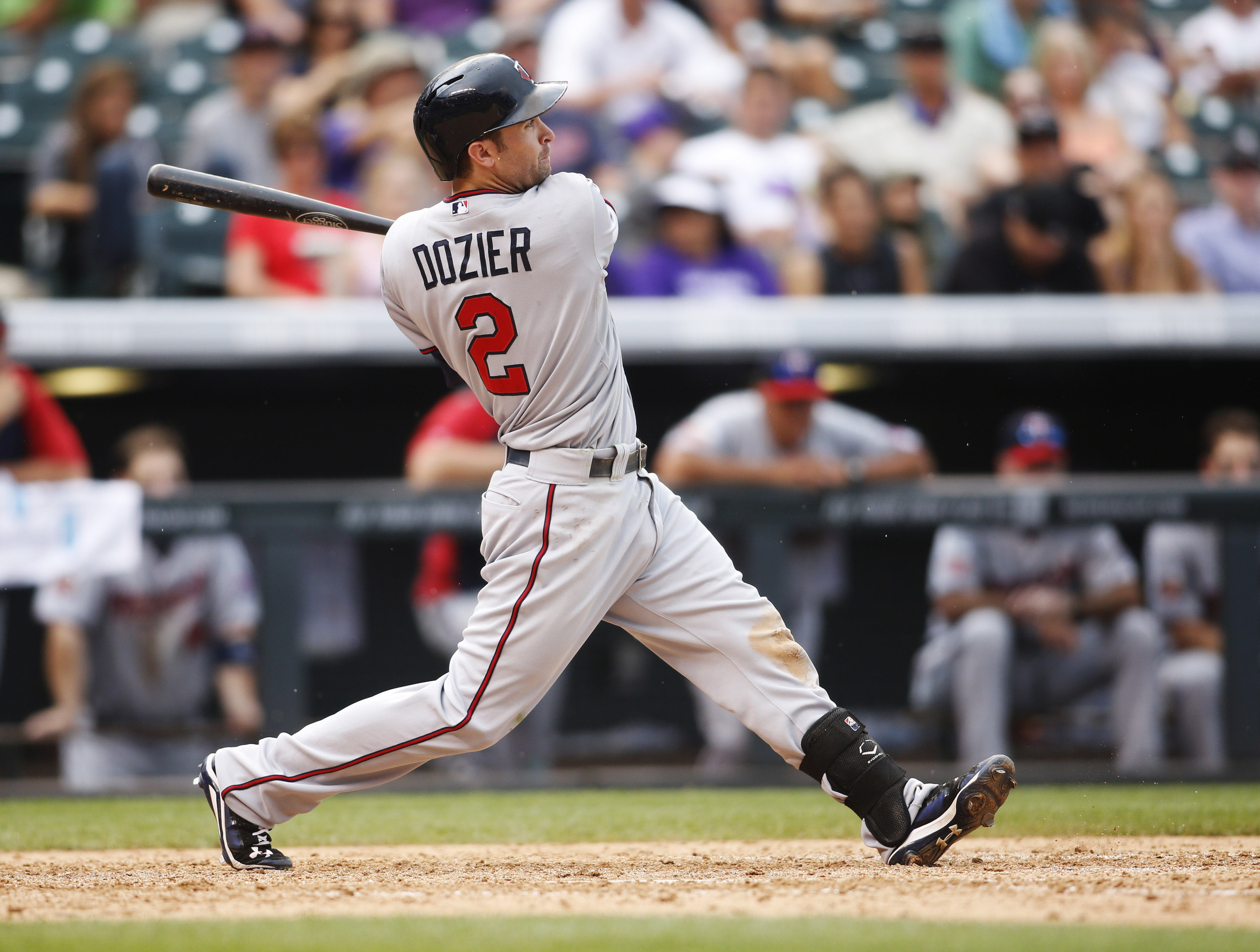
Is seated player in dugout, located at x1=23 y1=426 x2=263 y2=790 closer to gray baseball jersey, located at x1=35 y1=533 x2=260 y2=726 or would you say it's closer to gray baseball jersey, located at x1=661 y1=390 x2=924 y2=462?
gray baseball jersey, located at x1=35 y1=533 x2=260 y2=726

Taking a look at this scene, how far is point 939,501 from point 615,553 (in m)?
2.53

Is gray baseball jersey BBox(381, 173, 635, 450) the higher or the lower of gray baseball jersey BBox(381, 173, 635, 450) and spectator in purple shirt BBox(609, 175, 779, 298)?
the lower

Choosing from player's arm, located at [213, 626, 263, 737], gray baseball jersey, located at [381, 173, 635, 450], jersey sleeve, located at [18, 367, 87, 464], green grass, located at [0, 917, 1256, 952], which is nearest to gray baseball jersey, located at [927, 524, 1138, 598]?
player's arm, located at [213, 626, 263, 737]

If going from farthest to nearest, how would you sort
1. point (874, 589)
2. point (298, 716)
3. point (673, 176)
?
point (673, 176) < point (874, 589) < point (298, 716)

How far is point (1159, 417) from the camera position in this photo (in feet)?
20.6

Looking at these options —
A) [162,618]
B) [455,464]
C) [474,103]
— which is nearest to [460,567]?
[455,464]

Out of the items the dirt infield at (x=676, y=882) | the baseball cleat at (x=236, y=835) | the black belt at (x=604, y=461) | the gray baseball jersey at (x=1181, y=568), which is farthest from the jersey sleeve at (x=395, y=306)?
the gray baseball jersey at (x=1181, y=568)

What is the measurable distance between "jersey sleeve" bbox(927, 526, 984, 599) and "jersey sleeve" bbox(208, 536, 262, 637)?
2.37 m

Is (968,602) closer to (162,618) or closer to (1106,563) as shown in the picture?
(1106,563)

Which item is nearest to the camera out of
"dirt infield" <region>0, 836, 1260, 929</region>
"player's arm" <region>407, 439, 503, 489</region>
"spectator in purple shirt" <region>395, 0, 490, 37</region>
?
"dirt infield" <region>0, 836, 1260, 929</region>

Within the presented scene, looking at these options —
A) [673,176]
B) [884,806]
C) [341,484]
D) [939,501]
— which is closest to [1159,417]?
[939,501]

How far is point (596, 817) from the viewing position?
4.11 meters

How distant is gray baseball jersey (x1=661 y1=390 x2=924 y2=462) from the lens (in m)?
5.25

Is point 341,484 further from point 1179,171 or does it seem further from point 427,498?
point 1179,171
